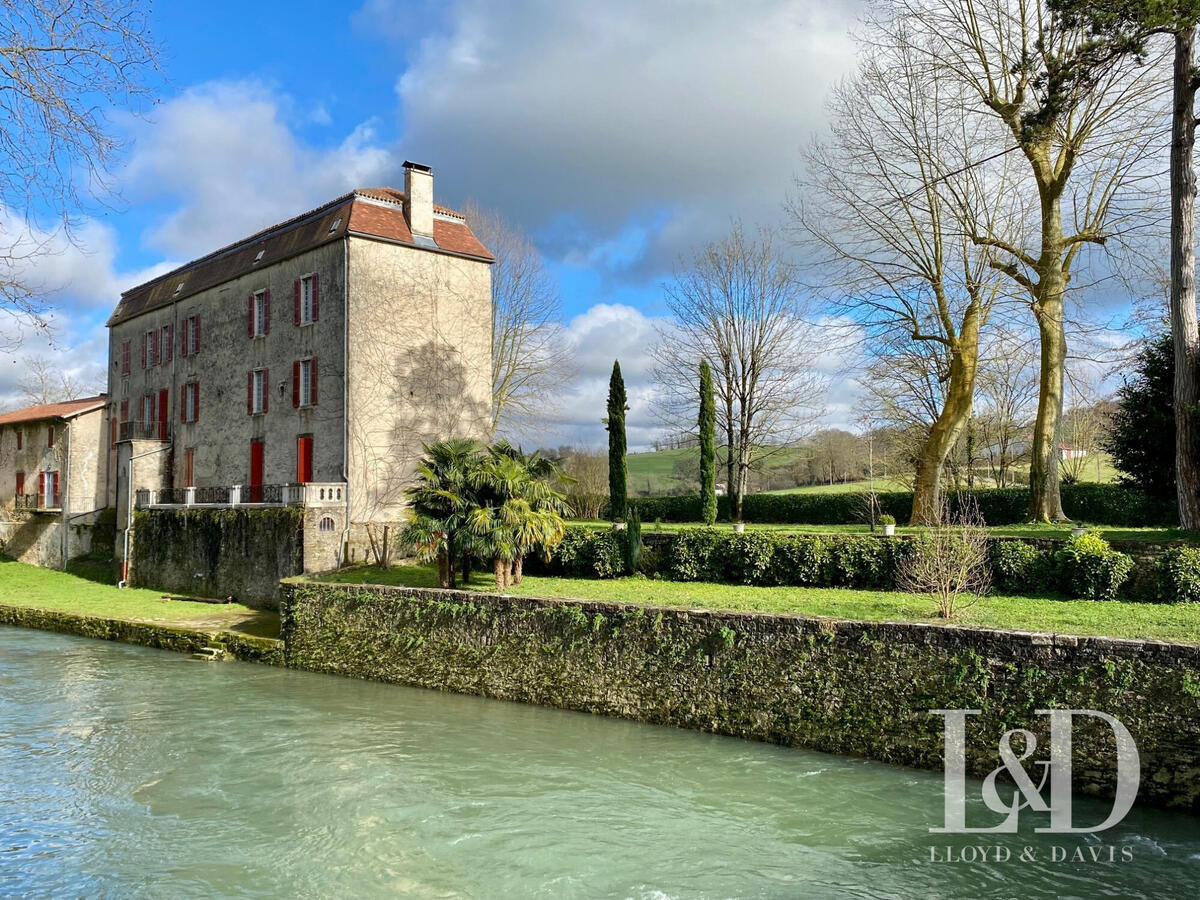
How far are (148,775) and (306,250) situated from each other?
59.5 feet

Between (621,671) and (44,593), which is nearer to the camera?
(621,671)

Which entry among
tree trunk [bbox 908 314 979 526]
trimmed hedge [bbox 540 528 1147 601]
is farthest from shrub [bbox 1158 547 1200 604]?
tree trunk [bbox 908 314 979 526]

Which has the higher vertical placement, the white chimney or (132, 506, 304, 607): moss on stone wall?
the white chimney

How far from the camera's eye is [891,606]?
12977 millimetres

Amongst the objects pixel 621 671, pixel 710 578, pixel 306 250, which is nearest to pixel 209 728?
pixel 621 671

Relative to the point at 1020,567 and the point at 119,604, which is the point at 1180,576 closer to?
the point at 1020,567

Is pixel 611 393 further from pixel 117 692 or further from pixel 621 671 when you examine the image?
pixel 117 692

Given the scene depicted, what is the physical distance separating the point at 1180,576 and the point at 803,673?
640 centimetres

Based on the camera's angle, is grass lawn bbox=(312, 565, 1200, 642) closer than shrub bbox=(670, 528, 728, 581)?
Yes

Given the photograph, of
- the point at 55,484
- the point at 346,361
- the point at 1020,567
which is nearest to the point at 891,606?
the point at 1020,567

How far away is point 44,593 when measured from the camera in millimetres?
26078

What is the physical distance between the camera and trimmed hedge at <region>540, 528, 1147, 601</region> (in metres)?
13.0

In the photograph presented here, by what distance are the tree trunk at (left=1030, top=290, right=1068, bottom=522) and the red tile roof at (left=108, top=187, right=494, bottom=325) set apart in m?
16.3

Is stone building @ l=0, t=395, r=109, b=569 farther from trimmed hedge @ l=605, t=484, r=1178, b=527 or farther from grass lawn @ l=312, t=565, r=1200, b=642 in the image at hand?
trimmed hedge @ l=605, t=484, r=1178, b=527
